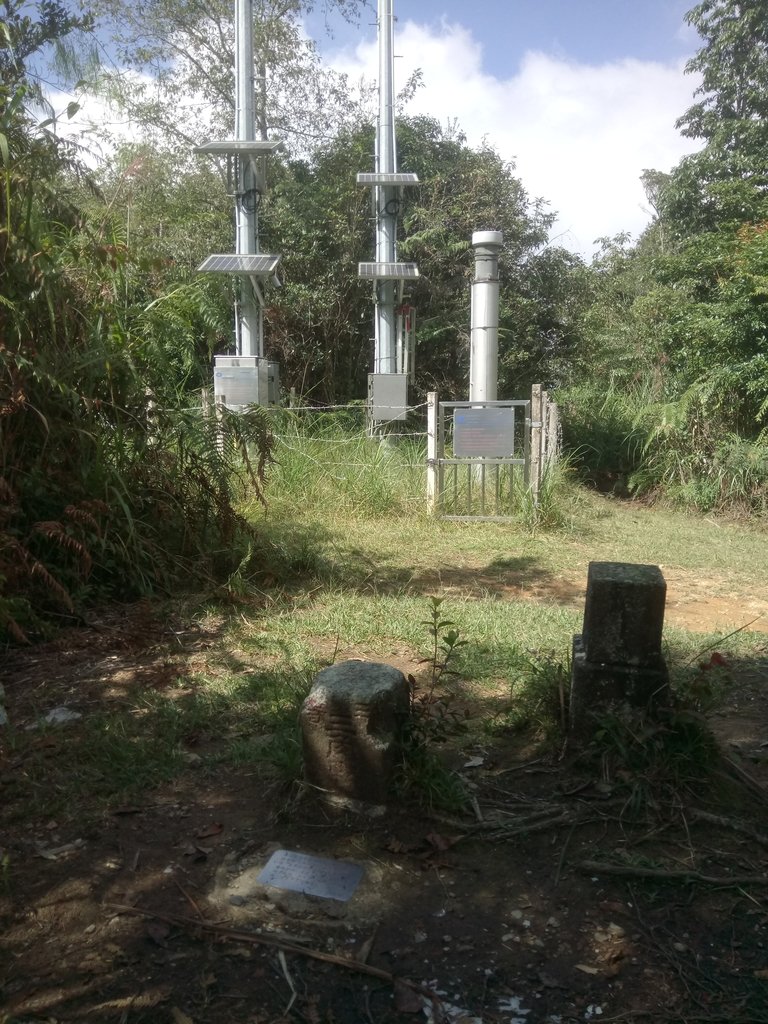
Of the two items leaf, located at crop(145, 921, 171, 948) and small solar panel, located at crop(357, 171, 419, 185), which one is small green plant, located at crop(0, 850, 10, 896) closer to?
leaf, located at crop(145, 921, 171, 948)

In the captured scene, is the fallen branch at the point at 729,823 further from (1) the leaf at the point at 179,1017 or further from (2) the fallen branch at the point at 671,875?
(1) the leaf at the point at 179,1017

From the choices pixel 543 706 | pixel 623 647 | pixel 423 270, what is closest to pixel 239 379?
pixel 423 270

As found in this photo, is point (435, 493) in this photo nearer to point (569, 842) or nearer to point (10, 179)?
point (10, 179)

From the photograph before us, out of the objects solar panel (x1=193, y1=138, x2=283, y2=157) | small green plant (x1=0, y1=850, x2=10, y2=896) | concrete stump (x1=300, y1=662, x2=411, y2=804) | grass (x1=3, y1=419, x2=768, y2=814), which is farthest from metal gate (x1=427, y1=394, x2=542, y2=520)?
small green plant (x1=0, y1=850, x2=10, y2=896)

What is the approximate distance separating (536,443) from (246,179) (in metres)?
5.25

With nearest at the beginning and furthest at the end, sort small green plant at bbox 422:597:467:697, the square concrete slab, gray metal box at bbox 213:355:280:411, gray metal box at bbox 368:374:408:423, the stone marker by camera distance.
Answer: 1. the square concrete slab
2. the stone marker
3. small green plant at bbox 422:597:467:697
4. gray metal box at bbox 213:355:280:411
5. gray metal box at bbox 368:374:408:423

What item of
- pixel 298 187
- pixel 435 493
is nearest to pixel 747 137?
pixel 298 187

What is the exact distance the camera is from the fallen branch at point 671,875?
106 inches

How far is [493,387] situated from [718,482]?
3195mm

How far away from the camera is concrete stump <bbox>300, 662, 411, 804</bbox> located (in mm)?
2963

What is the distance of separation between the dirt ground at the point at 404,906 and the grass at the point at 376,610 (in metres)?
0.19

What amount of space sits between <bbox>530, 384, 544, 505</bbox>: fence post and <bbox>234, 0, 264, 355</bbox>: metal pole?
4172 mm

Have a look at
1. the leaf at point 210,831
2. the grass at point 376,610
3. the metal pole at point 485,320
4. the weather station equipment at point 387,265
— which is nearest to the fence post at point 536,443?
the grass at point 376,610

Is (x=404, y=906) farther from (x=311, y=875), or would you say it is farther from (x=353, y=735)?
(x=353, y=735)
